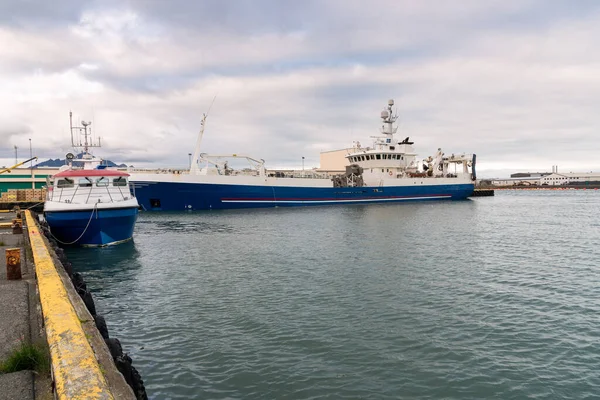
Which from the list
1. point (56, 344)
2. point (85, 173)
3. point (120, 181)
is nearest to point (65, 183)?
point (85, 173)

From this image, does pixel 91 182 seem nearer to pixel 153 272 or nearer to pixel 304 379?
pixel 153 272

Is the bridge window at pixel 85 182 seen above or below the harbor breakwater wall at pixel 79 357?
above

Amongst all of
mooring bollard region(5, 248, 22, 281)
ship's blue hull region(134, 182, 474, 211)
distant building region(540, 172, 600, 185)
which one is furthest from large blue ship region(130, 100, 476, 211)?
distant building region(540, 172, 600, 185)

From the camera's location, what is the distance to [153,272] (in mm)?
14922

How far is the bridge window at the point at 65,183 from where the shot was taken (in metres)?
19.7

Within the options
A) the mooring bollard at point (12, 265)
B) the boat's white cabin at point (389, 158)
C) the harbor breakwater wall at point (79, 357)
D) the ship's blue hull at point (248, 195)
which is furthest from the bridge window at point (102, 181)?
the boat's white cabin at point (389, 158)

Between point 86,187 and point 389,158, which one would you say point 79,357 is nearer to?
point 86,187

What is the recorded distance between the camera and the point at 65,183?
775 inches

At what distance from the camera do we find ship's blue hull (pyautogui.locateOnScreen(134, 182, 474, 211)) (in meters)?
43.9

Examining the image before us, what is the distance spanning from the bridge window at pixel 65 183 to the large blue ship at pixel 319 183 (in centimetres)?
2321

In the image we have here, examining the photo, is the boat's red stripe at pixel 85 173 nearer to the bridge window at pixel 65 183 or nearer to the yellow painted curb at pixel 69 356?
the bridge window at pixel 65 183

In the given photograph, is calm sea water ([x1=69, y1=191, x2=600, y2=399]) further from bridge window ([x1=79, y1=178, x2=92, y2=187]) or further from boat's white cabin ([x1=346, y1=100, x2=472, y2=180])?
boat's white cabin ([x1=346, y1=100, x2=472, y2=180])

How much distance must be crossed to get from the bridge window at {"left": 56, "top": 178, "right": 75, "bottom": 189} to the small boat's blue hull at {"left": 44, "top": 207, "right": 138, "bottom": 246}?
146cm

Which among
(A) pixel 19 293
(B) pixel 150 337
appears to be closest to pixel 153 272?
(B) pixel 150 337
